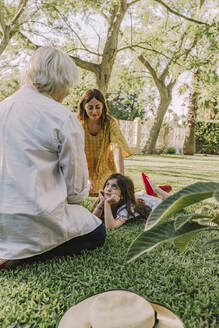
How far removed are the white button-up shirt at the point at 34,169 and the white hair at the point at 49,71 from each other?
0.09 metres

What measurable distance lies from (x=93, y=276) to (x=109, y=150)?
8.40 ft

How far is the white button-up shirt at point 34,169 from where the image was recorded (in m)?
1.81

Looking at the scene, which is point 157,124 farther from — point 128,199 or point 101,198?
point 101,198

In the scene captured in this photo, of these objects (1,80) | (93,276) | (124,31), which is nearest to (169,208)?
(93,276)

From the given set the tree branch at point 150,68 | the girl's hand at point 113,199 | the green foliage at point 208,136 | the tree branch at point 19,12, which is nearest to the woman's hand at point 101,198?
the girl's hand at point 113,199

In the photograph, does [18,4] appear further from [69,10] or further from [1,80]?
[1,80]

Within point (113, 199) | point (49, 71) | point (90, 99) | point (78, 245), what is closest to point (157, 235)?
point (78, 245)

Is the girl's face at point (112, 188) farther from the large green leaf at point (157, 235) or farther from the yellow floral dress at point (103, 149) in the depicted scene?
the large green leaf at point (157, 235)

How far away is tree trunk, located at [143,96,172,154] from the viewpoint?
1638 cm

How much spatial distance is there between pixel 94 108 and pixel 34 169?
2243mm

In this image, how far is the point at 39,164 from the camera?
1.83 m

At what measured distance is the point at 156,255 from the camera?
2168 mm

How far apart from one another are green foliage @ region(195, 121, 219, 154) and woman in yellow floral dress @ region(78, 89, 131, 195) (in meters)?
17.4

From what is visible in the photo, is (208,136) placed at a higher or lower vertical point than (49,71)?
lower
